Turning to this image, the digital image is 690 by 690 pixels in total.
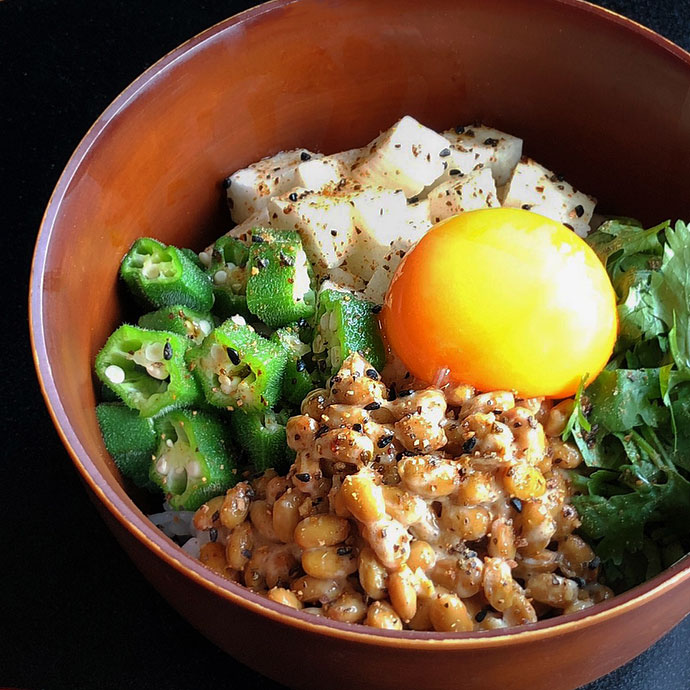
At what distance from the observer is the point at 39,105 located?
7.90ft

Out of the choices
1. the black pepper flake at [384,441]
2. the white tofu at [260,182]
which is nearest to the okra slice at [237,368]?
the black pepper flake at [384,441]

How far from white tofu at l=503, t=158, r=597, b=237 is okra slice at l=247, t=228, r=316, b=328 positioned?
546 mm

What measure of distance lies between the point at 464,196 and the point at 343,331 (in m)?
0.48

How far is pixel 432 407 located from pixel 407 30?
104 centimetres

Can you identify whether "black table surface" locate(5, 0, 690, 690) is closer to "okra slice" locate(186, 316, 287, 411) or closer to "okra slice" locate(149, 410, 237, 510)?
"okra slice" locate(149, 410, 237, 510)

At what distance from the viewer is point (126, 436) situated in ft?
5.94

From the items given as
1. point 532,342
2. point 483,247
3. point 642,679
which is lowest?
point 642,679

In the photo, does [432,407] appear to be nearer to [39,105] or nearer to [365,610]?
[365,610]

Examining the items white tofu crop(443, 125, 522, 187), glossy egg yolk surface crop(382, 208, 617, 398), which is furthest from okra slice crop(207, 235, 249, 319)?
white tofu crop(443, 125, 522, 187)

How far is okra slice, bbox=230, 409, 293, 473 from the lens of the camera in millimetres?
1817

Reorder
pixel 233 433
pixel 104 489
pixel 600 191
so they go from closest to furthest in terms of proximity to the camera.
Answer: pixel 104 489, pixel 233 433, pixel 600 191

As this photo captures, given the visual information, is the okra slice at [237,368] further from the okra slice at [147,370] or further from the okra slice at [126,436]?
the okra slice at [126,436]

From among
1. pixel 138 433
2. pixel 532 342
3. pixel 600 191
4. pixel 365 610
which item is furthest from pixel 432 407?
pixel 600 191

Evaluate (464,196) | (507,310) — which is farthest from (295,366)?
(464,196)
